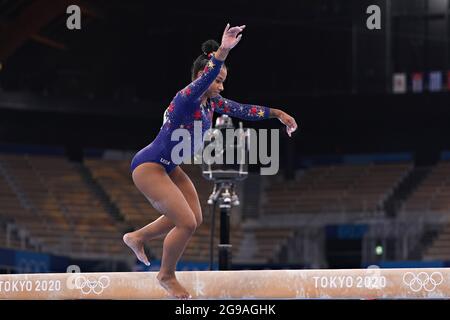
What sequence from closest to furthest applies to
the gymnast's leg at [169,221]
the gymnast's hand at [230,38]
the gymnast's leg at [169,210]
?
the gymnast's hand at [230,38] → the gymnast's leg at [169,210] → the gymnast's leg at [169,221]

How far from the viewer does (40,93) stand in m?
23.4

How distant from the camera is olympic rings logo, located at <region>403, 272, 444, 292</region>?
→ 657cm

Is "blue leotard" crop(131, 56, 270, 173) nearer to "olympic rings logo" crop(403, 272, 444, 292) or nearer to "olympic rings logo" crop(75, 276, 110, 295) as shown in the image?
"olympic rings logo" crop(75, 276, 110, 295)

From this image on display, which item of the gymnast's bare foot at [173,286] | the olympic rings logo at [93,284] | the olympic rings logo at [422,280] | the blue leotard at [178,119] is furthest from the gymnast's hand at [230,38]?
the olympic rings logo at [93,284]

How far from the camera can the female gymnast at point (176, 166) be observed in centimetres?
643

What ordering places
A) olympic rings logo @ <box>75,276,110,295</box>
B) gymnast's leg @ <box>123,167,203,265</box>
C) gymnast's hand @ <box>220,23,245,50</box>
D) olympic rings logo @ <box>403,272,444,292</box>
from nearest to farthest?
1. gymnast's hand @ <box>220,23,245,50</box>
2. olympic rings logo @ <box>403,272,444,292</box>
3. gymnast's leg @ <box>123,167,203,265</box>
4. olympic rings logo @ <box>75,276,110,295</box>

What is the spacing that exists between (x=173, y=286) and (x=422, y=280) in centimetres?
185

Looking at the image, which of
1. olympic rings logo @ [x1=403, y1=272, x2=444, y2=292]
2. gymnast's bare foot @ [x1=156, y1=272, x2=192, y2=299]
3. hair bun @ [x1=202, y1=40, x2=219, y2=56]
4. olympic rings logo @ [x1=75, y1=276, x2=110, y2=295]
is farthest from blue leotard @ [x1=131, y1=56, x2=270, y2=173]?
olympic rings logo @ [x1=403, y1=272, x2=444, y2=292]

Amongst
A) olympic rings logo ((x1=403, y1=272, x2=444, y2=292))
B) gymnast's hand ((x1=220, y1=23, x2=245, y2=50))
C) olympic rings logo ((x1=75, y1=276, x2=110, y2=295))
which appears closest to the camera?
gymnast's hand ((x1=220, y1=23, x2=245, y2=50))

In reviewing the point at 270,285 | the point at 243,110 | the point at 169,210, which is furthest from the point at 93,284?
the point at 243,110

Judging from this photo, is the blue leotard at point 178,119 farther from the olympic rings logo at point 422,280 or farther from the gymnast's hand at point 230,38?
the olympic rings logo at point 422,280

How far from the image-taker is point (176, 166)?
6.69 m

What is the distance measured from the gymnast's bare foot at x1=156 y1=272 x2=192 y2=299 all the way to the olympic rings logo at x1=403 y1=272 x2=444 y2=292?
164 cm

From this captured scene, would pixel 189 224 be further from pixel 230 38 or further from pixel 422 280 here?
pixel 422 280
